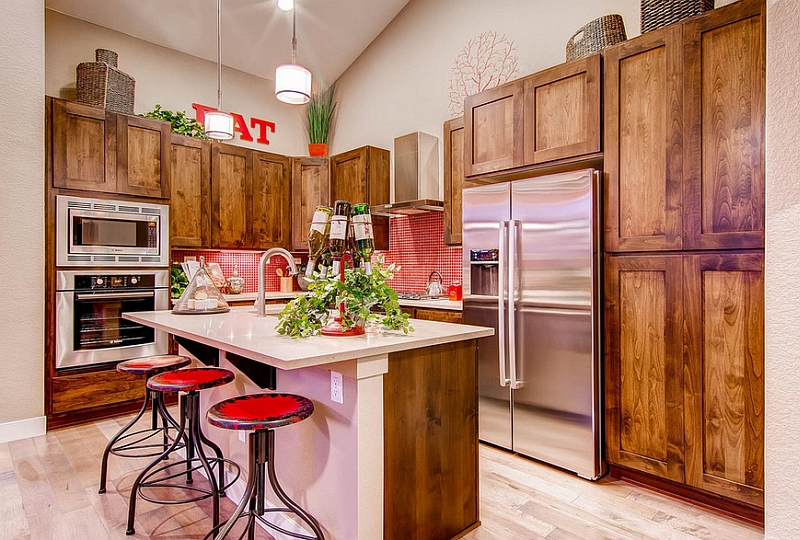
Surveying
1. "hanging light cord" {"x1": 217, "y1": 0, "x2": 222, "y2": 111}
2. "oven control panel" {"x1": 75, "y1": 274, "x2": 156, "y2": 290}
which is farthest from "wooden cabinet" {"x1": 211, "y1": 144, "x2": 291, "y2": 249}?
"oven control panel" {"x1": 75, "y1": 274, "x2": 156, "y2": 290}

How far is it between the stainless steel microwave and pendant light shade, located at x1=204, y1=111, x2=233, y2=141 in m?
0.77

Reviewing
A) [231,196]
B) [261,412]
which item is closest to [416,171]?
[231,196]

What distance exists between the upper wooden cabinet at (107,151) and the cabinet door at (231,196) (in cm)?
55

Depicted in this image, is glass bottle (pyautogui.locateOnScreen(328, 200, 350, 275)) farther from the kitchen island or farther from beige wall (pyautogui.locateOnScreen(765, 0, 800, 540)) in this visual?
beige wall (pyautogui.locateOnScreen(765, 0, 800, 540))

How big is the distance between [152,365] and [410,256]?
2.77 meters

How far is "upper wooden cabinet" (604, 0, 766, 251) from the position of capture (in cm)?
212

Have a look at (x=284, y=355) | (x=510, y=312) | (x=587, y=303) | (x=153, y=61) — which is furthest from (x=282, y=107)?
(x=284, y=355)

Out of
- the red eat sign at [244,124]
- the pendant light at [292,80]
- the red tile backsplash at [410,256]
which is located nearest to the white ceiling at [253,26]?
the red eat sign at [244,124]

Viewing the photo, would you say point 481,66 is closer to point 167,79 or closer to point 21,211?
point 167,79

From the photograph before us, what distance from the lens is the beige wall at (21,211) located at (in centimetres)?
321

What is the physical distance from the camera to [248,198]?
4.75 m

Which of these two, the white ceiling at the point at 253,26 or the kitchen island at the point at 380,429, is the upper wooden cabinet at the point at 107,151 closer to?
the white ceiling at the point at 253,26

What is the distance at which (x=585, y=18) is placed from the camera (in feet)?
11.1

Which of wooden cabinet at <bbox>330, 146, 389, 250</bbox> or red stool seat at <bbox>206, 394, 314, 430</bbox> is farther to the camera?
wooden cabinet at <bbox>330, 146, 389, 250</bbox>
